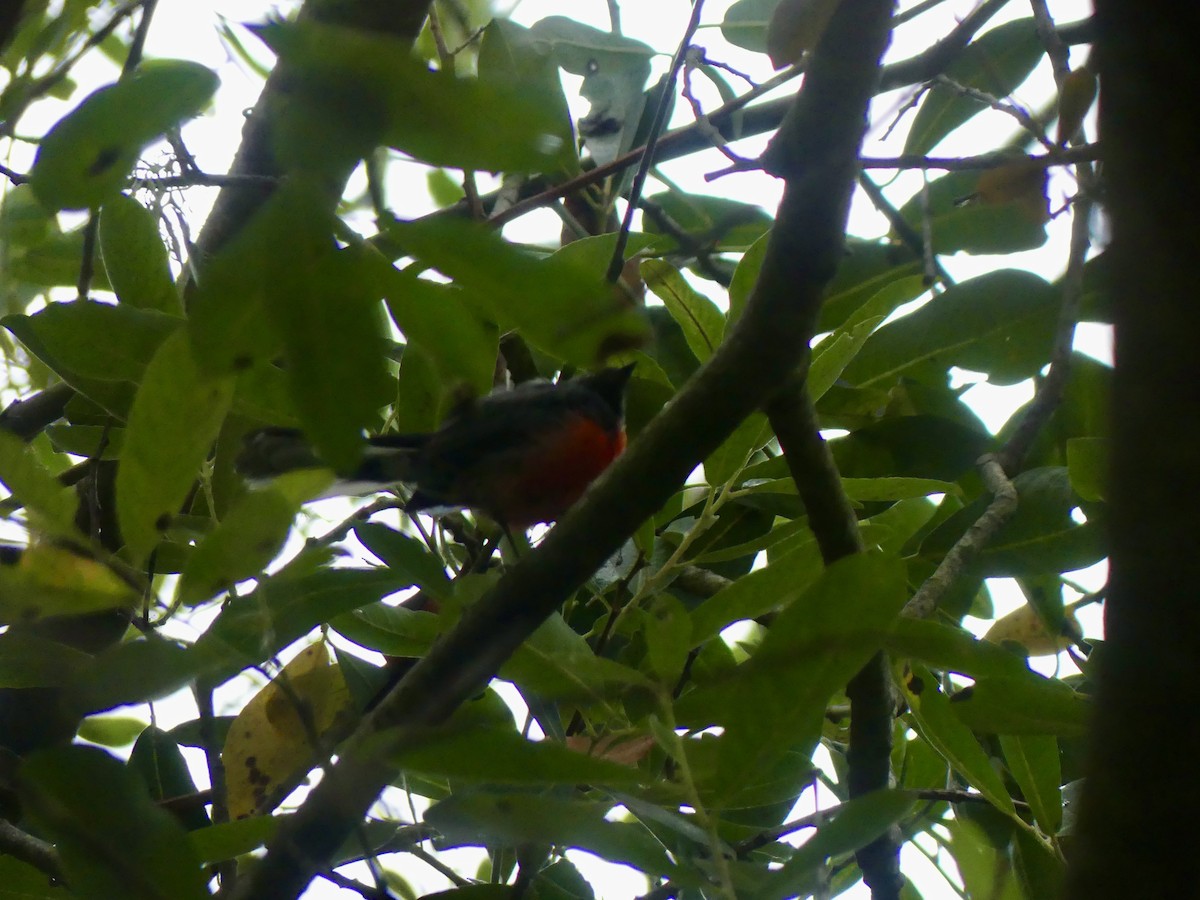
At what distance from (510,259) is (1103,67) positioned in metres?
0.52

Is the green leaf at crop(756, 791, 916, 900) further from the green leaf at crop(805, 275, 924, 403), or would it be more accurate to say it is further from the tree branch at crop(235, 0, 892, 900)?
Answer: the green leaf at crop(805, 275, 924, 403)

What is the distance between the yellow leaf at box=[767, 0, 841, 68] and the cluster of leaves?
306 mm

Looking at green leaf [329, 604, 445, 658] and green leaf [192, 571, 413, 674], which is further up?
green leaf [329, 604, 445, 658]

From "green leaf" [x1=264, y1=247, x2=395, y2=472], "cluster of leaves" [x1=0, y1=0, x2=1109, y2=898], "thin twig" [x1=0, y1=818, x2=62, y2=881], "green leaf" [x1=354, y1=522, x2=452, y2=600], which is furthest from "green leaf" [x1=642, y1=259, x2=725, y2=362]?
"thin twig" [x1=0, y1=818, x2=62, y2=881]

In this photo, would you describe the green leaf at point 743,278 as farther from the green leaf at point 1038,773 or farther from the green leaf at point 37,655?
the green leaf at point 37,655

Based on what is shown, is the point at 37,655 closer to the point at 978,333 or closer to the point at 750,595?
the point at 750,595

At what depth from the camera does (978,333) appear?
8.78 feet

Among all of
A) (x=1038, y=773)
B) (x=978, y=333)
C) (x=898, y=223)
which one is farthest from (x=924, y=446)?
(x=898, y=223)

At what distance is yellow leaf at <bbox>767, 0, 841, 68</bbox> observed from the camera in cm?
176

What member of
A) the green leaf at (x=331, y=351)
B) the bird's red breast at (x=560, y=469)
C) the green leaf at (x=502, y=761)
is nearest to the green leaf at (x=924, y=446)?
the bird's red breast at (x=560, y=469)

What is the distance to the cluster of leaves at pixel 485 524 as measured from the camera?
95 centimetres

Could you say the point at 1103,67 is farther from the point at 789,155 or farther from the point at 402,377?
the point at 402,377

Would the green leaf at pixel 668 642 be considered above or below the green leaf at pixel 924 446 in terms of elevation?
below

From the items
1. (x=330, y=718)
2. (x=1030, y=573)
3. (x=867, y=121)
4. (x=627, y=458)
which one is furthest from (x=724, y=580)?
(x=867, y=121)
